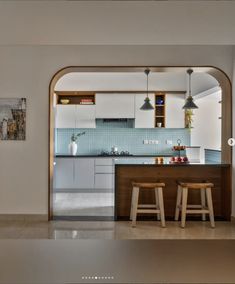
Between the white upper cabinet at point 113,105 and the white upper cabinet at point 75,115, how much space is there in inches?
7.3

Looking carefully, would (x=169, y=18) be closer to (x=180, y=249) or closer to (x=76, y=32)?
(x=76, y=32)

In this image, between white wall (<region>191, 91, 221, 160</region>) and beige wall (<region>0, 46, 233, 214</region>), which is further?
white wall (<region>191, 91, 221, 160</region>)

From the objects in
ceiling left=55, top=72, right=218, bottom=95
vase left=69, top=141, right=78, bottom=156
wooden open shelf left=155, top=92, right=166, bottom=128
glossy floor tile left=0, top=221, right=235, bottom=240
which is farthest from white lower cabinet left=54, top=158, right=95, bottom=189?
glossy floor tile left=0, top=221, right=235, bottom=240

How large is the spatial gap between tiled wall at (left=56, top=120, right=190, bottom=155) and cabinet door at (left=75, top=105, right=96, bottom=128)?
1.04ft

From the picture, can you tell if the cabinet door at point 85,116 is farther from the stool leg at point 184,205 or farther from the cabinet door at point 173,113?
the stool leg at point 184,205

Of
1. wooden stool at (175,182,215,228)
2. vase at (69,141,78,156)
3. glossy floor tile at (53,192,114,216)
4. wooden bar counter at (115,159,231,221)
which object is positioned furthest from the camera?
vase at (69,141,78,156)

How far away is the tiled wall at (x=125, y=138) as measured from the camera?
7.46 meters

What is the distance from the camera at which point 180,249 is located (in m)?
1.07

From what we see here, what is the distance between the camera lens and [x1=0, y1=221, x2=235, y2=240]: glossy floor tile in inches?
142

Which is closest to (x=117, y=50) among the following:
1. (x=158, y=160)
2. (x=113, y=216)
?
(x=158, y=160)

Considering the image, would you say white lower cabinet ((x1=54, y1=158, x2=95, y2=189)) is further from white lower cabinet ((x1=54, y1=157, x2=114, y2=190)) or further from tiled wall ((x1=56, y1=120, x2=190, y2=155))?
tiled wall ((x1=56, y1=120, x2=190, y2=155))

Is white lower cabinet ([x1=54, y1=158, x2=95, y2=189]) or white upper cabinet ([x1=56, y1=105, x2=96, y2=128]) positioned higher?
white upper cabinet ([x1=56, y1=105, x2=96, y2=128])

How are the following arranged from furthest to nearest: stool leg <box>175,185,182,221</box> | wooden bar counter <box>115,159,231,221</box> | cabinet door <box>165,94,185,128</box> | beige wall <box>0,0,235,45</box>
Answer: cabinet door <box>165,94,185,128</box> → wooden bar counter <box>115,159,231,221</box> → stool leg <box>175,185,182,221</box> → beige wall <box>0,0,235,45</box>

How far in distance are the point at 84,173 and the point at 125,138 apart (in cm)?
141
